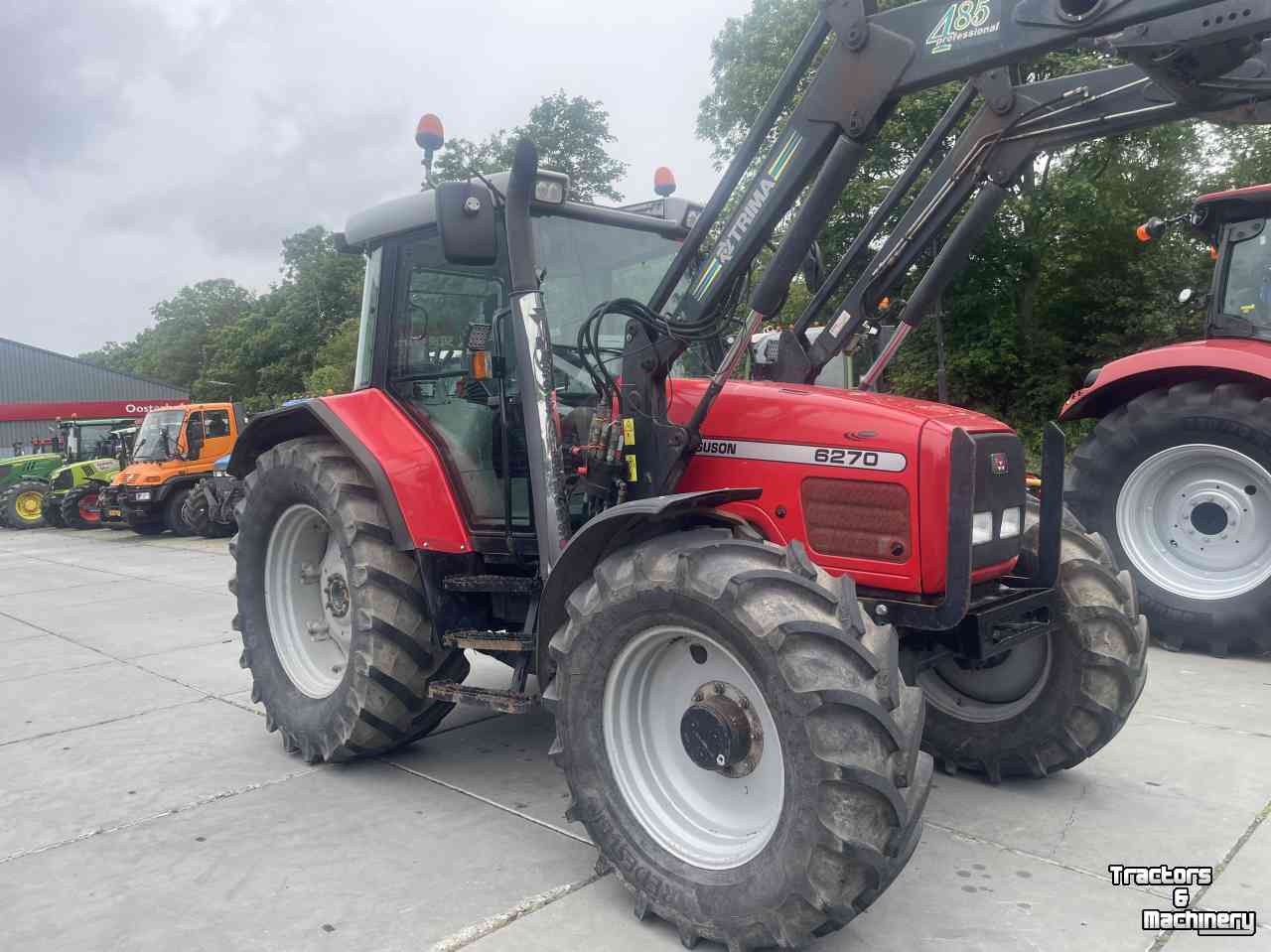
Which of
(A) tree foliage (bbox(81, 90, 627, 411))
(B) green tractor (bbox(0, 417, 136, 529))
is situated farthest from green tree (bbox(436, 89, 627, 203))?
(B) green tractor (bbox(0, 417, 136, 529))

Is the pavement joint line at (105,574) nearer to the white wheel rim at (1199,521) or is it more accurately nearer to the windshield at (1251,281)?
the white wheel rim at (1199,521)

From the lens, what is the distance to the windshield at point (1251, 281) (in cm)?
614

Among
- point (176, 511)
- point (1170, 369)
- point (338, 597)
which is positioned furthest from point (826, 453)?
point (176, 511)

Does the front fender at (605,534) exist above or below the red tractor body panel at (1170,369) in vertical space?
below

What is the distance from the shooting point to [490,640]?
3822 millimetres

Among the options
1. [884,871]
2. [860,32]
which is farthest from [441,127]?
[884,871]

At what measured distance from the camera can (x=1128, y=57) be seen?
2.64m

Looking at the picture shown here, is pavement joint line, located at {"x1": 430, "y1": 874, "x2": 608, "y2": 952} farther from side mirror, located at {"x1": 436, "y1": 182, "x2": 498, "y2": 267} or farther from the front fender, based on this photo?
side mirror, located at {"x1": 436, "y1": 182, "x2": 498, "y2": 267}

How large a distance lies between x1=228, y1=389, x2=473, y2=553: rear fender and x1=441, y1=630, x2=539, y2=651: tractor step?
13.6 inches

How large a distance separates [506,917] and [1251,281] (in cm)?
597

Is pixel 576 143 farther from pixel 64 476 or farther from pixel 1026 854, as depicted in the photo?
pixel 1026 854

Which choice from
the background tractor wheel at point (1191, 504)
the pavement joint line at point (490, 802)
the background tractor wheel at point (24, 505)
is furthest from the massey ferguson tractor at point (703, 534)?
the background tractor wheel at point (24, 505)

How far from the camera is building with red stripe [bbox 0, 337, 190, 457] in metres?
38.0

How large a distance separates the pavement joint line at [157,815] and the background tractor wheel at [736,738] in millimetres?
1746
